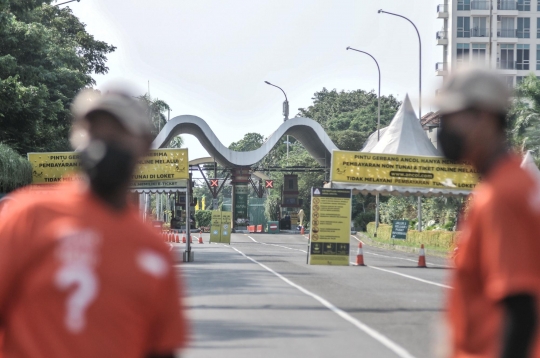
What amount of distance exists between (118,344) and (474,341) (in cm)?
112

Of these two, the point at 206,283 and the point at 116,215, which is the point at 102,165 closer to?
the point at 116,215

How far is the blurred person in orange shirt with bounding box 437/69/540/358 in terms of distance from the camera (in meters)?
Answer: 3.06


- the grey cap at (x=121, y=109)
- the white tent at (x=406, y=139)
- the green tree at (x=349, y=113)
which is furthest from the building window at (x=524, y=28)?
the grey cap at (x=121, y=109)

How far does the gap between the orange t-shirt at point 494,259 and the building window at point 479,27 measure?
303 feet

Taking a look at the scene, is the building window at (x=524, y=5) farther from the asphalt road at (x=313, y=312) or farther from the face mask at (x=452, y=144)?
the face mask at (x=452, y=144)

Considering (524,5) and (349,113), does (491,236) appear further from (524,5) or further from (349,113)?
(349,113)

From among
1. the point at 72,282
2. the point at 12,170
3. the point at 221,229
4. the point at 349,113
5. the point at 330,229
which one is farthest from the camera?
the point at 349,113

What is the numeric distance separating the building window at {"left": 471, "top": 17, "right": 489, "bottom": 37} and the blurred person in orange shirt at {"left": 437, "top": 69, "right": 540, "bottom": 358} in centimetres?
9219

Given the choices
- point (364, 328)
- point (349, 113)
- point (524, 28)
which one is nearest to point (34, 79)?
point (364, 328)

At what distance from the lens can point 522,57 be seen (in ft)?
305

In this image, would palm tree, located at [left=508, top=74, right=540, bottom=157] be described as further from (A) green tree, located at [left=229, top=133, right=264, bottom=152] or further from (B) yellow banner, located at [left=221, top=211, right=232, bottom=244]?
(A) green tree, located at [left=229, top=133, right=264, bottom=152]

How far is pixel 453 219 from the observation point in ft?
192

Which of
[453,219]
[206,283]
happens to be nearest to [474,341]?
[206,283]

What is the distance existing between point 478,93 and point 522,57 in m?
93.0
